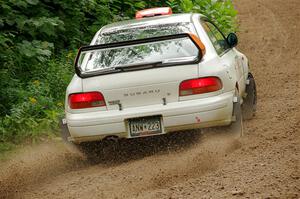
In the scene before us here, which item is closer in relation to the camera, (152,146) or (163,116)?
(163,116)

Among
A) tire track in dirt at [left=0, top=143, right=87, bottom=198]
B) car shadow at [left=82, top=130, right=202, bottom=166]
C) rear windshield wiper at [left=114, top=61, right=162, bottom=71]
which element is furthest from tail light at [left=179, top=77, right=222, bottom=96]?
tire track in dirt at [left=0, top=143, right=87, bottom=198]

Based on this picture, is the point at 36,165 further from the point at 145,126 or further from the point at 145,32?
the point at 145,32

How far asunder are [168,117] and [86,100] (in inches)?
36.2

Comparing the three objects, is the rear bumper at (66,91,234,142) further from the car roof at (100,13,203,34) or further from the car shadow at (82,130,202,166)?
the car roof at (100,13,203,34)

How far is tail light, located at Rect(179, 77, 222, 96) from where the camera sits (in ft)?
21.6

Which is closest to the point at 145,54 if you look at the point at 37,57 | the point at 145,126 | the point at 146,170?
the point at 145,126

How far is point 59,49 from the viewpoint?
11.4 meters

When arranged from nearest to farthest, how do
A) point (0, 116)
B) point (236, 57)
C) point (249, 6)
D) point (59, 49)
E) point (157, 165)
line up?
point (157, 165)
point (236, 57)
point (0, 116)
point (59, 49)
point (249, 6)

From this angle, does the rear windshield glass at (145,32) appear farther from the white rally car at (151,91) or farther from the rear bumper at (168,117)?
the rear bumper at (168,117)

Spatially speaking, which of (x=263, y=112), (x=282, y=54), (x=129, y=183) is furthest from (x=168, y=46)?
(x=282, y=54)

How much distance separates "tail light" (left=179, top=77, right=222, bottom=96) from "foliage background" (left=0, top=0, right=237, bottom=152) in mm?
2350

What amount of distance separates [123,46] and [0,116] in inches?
113

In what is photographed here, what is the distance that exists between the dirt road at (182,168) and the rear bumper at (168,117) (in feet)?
1.06

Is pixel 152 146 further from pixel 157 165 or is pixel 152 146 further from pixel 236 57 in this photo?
pixel 236 57
